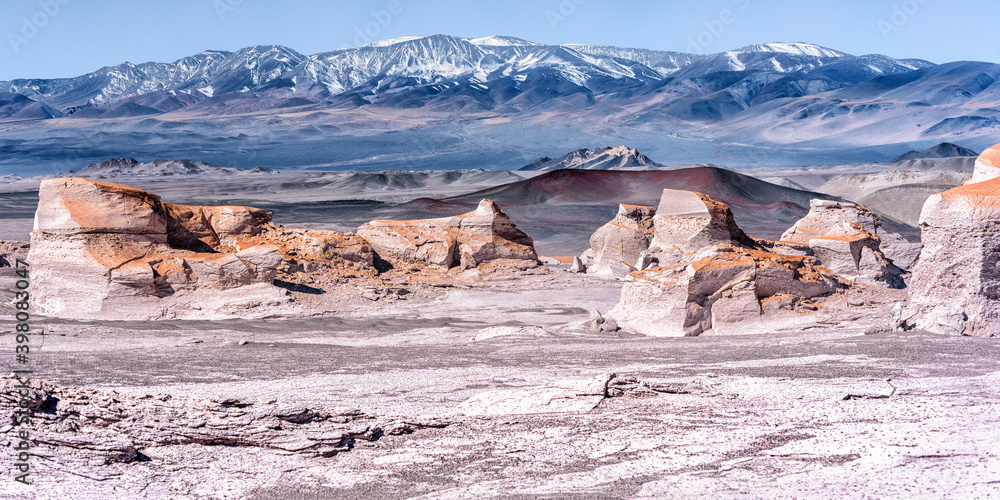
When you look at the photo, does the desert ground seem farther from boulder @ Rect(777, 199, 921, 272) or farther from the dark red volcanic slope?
the dark red volcanic slope

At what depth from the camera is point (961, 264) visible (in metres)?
8.79

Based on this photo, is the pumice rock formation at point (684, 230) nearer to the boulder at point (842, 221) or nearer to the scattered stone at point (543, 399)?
the boulder at point (842, 221)

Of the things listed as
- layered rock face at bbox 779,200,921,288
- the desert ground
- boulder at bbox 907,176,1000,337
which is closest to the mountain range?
layered rock face at bbox 779,200,921,288

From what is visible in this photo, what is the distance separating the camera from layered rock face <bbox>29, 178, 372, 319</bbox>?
12000 millimetres

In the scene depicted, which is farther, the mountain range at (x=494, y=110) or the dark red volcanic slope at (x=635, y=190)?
the mountain range at (x=494, y=110)

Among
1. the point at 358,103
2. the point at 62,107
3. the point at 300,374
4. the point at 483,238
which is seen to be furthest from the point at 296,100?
the point at 300,374

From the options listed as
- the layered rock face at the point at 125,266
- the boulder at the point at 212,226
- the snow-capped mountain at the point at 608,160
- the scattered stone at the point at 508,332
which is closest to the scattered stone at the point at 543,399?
the scattered stone at the point at 508,332

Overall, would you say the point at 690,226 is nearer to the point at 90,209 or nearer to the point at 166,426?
the point at 90,209

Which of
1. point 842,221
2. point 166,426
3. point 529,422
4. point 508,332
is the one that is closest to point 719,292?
point 508,332

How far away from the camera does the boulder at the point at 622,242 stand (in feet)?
59.0

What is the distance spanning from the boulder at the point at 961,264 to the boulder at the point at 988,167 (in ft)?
2.24

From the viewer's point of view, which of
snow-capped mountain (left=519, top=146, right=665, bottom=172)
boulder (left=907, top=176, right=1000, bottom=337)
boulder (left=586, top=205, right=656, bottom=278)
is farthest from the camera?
snow-capped mountain (left=519, top=146, right=665, bottom=172)

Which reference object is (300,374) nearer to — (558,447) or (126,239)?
(558,447)

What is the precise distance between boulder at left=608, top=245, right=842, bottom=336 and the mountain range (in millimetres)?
84588
